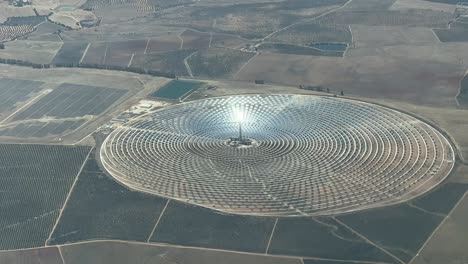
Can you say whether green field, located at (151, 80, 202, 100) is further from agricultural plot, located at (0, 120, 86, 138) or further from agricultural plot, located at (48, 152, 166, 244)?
agricultural plot, located at (48, 152, 166, 244)

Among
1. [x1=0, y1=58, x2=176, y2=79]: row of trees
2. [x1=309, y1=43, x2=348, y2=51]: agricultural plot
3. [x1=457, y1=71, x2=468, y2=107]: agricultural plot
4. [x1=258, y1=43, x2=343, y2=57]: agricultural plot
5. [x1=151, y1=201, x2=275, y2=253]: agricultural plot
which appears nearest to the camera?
[x1=151, y1=201, x2=275, y2=253]: agricultural plot

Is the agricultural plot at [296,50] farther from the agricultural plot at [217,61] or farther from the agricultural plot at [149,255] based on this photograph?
the agricultural plot at [149,255]

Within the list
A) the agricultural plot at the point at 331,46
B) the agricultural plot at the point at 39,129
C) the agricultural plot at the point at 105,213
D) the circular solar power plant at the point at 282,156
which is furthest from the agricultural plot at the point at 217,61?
the agricultural plot at the point at 105,213

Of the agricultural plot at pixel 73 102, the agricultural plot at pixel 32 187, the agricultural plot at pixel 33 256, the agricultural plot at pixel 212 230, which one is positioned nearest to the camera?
the agricultural plot at pixel 33 256

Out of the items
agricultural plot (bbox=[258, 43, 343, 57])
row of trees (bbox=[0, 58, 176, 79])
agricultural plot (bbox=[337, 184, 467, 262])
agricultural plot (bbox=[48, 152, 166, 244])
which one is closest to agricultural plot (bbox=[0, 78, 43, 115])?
row of trees (bbox=[0, 58, 176, 79])

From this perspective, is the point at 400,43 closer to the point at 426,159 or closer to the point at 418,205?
the point at 426,159

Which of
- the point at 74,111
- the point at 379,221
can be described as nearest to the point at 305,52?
the point at 74,111
